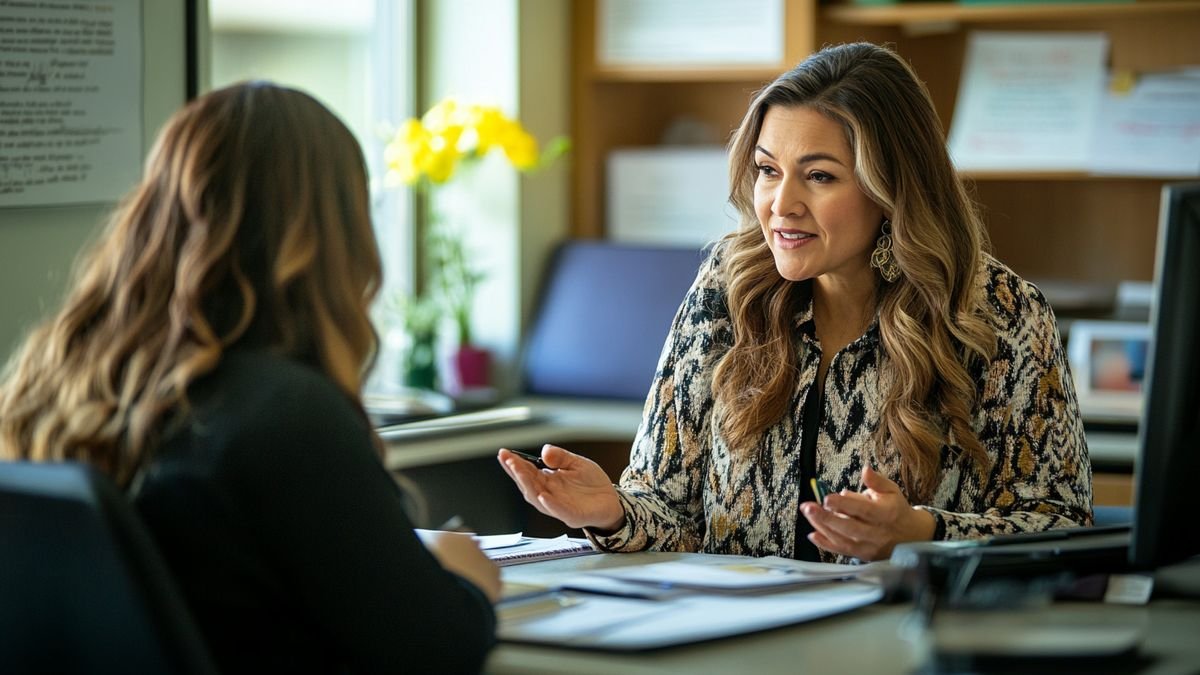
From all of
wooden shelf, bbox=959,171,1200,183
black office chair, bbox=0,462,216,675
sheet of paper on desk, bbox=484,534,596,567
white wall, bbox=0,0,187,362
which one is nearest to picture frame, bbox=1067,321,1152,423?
wooden shelf, bbox=959,171,1200,183

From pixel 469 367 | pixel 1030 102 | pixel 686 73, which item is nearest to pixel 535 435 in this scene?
pixel 469 367

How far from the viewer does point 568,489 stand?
6.10 ft

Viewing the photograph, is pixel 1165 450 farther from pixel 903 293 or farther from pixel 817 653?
Result: pixel 903 293

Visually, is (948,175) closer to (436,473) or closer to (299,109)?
(299,109)

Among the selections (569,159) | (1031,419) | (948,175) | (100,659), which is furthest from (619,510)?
(569,159)

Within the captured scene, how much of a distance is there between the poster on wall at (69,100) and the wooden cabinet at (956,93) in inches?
53.9

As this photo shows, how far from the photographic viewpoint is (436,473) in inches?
121

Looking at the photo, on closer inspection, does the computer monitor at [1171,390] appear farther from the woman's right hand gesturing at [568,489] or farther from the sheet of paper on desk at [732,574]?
the woman's right hand gesturing at [568,489]

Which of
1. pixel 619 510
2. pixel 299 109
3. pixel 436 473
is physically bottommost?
pixel 436 473

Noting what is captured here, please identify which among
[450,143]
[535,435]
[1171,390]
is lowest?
[535,435]

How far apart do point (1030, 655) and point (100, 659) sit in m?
0.75

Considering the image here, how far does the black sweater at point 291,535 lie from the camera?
1197 millimetres

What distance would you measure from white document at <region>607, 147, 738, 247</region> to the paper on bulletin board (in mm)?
240

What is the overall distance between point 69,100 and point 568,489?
1188mm
